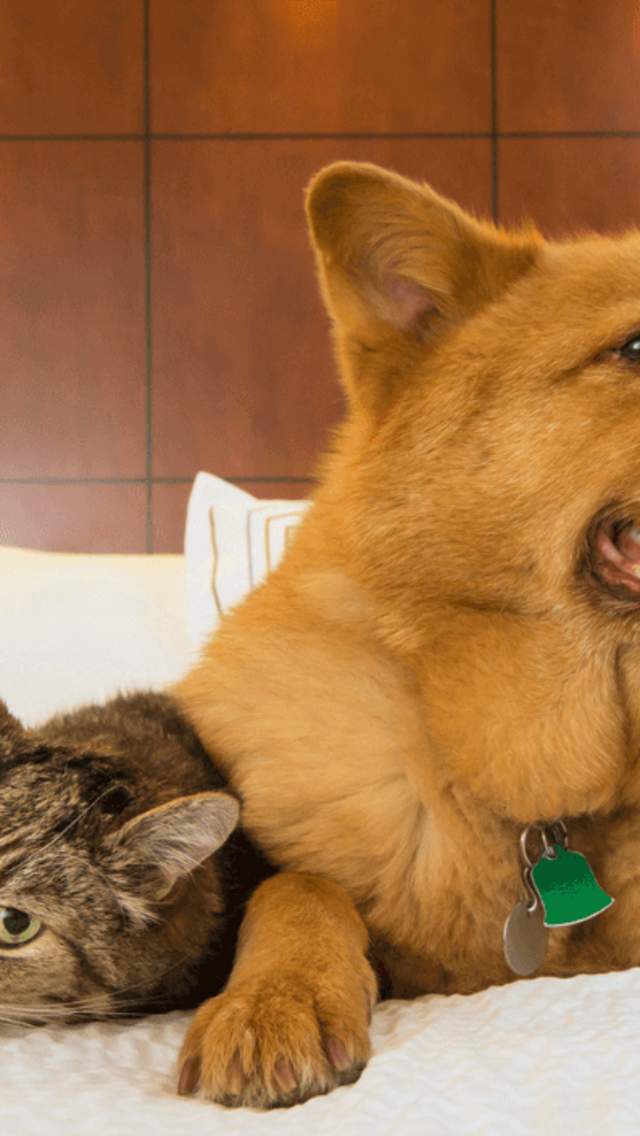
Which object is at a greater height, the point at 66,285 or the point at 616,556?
the point at 66,285

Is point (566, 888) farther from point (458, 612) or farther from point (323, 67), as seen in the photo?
point (323, 67)

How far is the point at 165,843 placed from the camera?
124cm

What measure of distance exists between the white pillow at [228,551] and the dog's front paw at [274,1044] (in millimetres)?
1466

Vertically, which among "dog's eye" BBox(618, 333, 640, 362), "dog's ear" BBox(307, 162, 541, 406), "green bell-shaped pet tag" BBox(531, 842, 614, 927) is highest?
"dog's ear" BBox(307, 162, 541, 406)

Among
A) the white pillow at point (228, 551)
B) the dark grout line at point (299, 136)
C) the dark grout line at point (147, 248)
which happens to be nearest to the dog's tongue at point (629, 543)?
the white pillow at point (228, 551)

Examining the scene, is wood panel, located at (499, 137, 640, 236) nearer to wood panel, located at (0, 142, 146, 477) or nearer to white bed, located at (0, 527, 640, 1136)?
wood panel, located at (0, 142, 146, 477)

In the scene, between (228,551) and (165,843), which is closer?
(165,843)

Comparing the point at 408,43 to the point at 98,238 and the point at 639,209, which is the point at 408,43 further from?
the point at 98,238

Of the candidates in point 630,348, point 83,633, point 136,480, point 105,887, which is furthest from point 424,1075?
point 136,480

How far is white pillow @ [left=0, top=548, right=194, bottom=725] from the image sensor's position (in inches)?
98.4

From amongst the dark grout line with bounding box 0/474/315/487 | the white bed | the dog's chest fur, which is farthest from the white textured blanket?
the dark grout line with bounding box 0/474/315/487

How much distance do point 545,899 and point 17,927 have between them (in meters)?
0.55

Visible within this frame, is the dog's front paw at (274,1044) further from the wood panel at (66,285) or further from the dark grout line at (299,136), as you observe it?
the dark grout line at (299,136)

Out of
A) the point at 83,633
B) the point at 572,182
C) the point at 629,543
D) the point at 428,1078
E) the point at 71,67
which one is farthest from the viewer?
the point at 572,182
